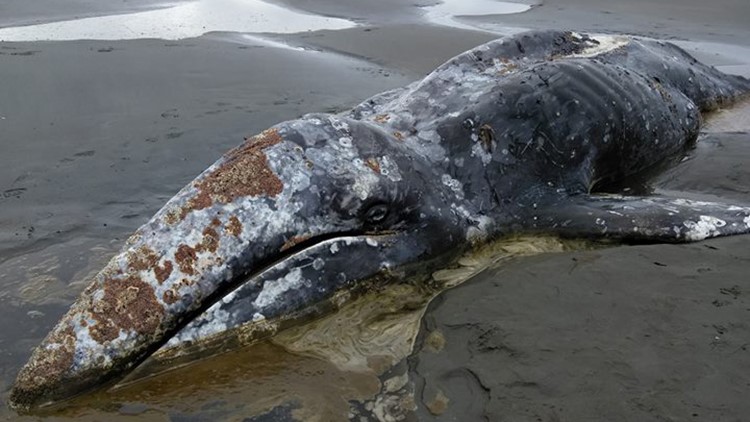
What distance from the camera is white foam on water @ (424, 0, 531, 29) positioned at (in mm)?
18078

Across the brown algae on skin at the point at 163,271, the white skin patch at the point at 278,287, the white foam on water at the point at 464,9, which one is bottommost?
the white skin patch at the point at 278,287

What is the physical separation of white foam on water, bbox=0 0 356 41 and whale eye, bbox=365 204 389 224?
1078 cm

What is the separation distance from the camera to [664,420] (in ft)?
10.9

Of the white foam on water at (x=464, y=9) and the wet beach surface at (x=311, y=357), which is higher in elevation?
A: the white foam on water at (x=464, y=9)

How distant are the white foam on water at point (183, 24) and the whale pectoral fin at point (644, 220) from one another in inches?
427

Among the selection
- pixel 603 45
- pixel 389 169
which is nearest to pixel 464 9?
pixel 603 45

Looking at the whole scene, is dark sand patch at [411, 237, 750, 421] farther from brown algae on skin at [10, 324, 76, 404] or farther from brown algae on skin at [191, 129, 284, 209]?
brown algae on skin at [10, 324, 76, 404]

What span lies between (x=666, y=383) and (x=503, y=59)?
162 inches

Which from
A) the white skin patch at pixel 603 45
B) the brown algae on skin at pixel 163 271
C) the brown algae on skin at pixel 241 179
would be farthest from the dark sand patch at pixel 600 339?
the white skin patch at pixel 603 45

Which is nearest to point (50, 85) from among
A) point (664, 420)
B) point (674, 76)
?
point (674, 76)

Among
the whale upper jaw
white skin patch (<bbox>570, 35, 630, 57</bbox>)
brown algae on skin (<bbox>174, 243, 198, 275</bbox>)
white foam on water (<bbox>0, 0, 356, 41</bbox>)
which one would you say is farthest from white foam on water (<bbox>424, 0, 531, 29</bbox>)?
brown algae on skin (<bbox>174, 243, 198, 275</bbox>)

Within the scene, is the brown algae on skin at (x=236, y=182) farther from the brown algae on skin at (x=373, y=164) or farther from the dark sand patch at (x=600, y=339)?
the dark sand patch at (x=600, y=339)

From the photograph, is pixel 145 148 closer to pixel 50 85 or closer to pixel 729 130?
pixel 50 85

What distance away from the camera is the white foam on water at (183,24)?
14.7 m
